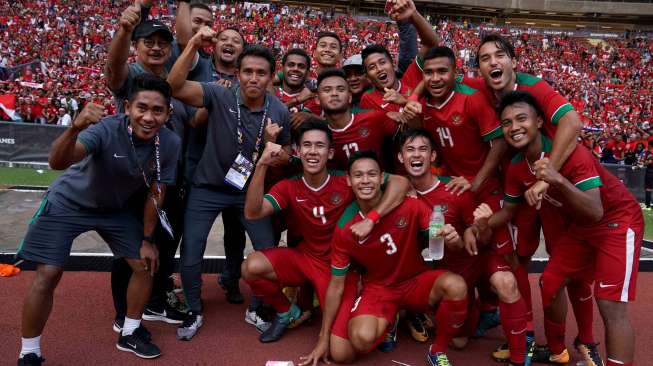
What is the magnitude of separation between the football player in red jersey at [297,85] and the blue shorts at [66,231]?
2024mm

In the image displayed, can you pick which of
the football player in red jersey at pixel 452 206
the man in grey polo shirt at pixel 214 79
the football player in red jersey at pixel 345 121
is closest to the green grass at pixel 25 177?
the man in grey polo shirt at pixel 214 79

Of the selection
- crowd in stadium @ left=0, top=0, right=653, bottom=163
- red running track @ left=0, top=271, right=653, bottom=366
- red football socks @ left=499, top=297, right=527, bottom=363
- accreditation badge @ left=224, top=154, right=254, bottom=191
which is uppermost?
crowd in stadium @ left=0, top=0, right=653, bottom=163

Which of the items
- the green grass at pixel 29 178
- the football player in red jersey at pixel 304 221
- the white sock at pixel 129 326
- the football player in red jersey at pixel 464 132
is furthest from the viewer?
the green grass at pixel 29 178

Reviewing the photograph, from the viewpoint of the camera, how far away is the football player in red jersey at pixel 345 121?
14.9 ft

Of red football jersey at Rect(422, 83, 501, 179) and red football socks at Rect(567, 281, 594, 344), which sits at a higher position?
red football jersey at Rect(422, 83, 501, 179)

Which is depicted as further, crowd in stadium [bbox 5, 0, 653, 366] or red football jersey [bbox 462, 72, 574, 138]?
red football jersey [bbox 462, 72, 574, 138]

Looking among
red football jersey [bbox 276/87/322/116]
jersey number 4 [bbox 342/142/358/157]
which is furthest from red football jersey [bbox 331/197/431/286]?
red football jersey [bbox 276/87/322/116]

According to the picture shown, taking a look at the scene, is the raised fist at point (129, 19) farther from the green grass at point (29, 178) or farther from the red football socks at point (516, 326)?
the green grass at point (29, 178)

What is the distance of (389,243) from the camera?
4.10 metres

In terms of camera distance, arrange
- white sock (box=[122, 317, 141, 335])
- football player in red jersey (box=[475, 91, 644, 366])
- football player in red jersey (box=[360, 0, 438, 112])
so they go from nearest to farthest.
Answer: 1. football player in red jersey (box=[475, 91, 644, 366])
2. white sock (box=[122, 317, 141, 335])
3. football player in red jersey (box=[360, 0, 438, 112])

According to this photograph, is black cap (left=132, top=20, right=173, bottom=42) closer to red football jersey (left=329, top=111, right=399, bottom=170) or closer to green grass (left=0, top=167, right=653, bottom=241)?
red football jersey (left=329, top=111, right=399, bottom=170)

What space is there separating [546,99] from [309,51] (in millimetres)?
27473

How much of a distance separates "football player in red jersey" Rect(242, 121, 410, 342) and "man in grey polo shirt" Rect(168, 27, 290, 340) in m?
0.32

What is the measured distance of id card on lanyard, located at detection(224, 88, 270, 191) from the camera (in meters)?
4.38
